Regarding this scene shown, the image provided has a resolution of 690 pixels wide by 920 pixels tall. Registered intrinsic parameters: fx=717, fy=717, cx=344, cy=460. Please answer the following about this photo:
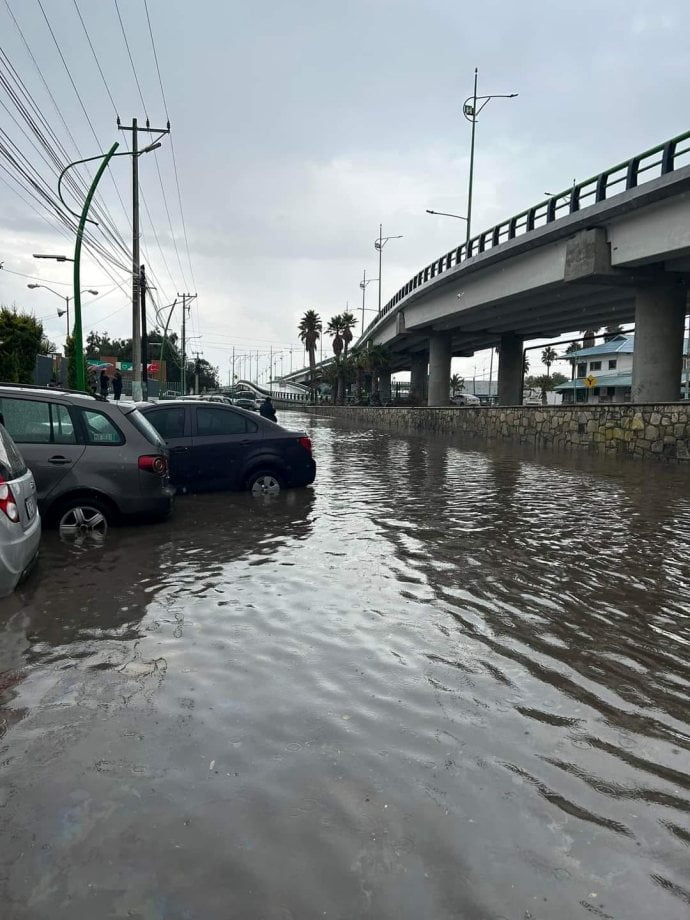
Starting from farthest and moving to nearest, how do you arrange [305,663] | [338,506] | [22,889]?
[338,506], [305,663], [22,889]

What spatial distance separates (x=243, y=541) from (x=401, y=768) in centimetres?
499

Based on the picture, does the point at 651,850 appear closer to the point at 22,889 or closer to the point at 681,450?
the point at 22,889

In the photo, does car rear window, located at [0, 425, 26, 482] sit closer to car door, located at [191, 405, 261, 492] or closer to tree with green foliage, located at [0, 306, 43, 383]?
car door, located at [191, 405, 261, 492]

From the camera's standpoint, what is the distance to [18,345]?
31328 mm

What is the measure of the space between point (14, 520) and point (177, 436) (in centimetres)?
540

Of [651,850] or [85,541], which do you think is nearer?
[651,850]

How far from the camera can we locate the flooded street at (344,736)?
95.6 inches

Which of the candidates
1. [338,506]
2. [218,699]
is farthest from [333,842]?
[338,506]

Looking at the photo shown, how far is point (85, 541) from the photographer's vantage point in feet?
24.7

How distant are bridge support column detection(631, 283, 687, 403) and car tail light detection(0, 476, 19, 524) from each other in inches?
862

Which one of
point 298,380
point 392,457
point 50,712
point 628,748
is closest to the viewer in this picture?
point 628,748

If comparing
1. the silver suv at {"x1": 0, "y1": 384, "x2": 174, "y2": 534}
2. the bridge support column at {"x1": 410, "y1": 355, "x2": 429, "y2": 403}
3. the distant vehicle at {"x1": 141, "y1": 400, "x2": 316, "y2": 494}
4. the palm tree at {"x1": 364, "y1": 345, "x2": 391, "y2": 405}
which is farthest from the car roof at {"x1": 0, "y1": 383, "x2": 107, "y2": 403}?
the bridge support column at {"x1": 410, "y1": 355, "x2": 429, "y2": 403}

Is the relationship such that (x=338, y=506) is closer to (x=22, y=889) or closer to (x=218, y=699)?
(x=218, y=699)

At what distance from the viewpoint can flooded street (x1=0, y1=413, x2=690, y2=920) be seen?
243cm
